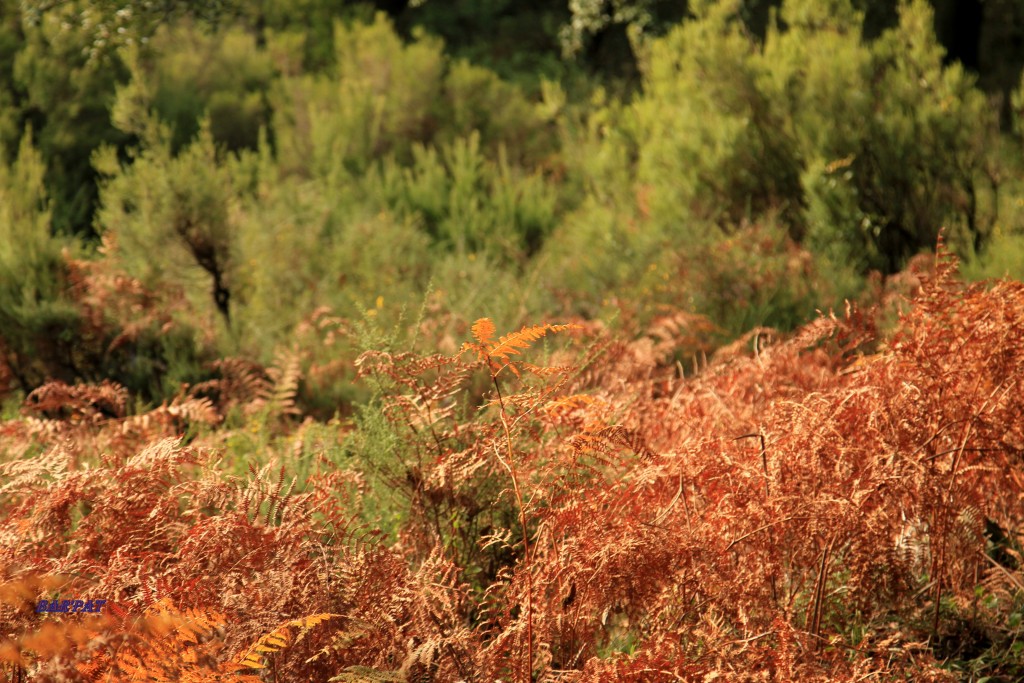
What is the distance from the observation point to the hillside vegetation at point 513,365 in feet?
7.38

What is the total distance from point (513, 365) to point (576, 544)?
420mm

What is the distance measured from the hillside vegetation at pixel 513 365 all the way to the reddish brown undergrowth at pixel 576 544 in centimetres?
1

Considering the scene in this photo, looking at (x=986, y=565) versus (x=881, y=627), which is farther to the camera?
(x=986, y=565)

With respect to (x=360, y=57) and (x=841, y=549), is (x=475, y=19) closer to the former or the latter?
(x=360, y=57)

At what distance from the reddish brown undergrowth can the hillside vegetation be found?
14 mm

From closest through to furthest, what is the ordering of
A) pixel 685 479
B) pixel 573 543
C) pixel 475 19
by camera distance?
pixel 573 543 < pixel 685 479 < pixel 475 19

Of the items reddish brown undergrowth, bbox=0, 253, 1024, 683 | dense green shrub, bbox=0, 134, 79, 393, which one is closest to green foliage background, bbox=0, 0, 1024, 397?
dense green shrub, bbox=0, 134, 79, 393

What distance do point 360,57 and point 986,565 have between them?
34.5 ft

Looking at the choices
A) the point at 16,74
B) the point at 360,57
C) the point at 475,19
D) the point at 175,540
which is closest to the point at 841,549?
the point at 175,540

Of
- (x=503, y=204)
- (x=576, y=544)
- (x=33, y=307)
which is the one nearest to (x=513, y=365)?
(x=576, y=544)

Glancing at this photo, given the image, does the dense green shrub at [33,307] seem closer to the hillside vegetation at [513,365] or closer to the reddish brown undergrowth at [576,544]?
the hillside vegetation at [513,365]

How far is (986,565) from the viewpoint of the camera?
2889mm

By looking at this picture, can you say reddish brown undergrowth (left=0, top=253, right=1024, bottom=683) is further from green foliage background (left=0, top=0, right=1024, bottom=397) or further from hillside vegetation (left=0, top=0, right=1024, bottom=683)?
green foliage background (left=0, top=0, right=1024, bottom=397)

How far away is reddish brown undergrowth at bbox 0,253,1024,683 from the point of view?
6.81 feet
